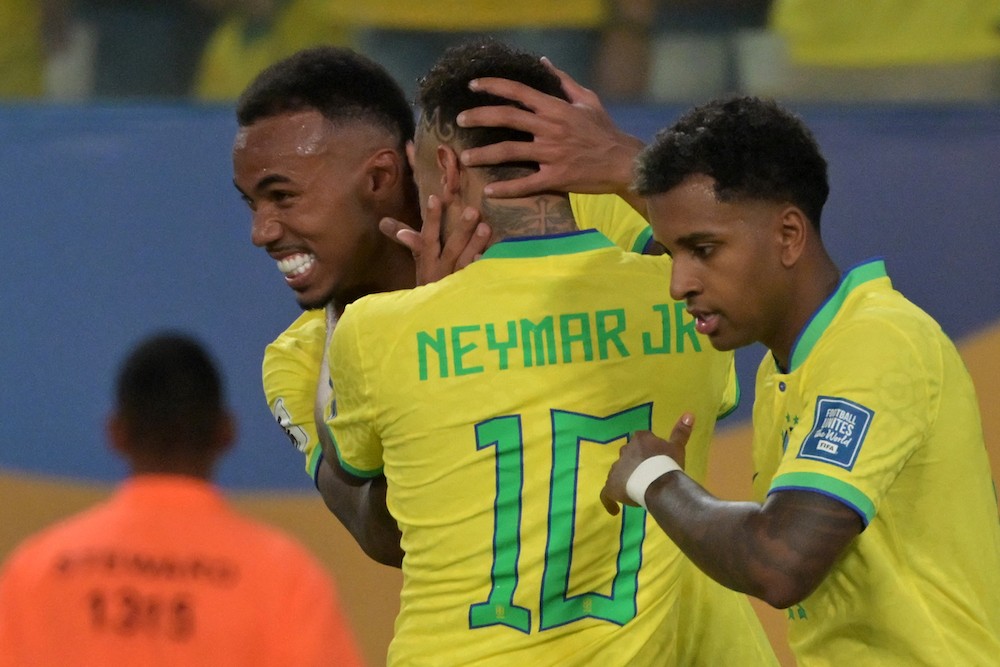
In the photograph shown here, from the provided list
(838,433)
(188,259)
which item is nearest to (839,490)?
(838,433)

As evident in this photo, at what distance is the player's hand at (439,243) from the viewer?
217cm

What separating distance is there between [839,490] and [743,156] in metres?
0.48

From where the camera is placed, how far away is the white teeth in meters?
2.60

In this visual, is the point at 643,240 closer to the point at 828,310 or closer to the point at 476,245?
the point at 476,245

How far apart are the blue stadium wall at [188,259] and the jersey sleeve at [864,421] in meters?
2.76

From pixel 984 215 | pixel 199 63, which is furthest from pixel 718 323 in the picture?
pixel 199 63

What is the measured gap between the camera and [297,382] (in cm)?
274

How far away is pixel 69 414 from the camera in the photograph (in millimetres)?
4602

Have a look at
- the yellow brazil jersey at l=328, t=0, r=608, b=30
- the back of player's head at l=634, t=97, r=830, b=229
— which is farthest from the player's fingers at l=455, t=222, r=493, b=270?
the yellow brazil jersey at l=328, t=0, r=608, b=30

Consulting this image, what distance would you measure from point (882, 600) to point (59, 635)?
3.90ft

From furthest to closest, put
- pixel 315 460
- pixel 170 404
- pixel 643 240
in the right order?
pixel 315 460 → pixel 643 240 → pixel 170 404

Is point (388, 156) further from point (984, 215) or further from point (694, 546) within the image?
point (984, 215)

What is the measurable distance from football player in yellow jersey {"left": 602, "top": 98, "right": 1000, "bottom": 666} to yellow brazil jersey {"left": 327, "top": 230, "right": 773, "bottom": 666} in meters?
0.12

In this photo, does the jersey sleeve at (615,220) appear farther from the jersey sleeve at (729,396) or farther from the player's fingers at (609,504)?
the player's fingers at (609,504)
